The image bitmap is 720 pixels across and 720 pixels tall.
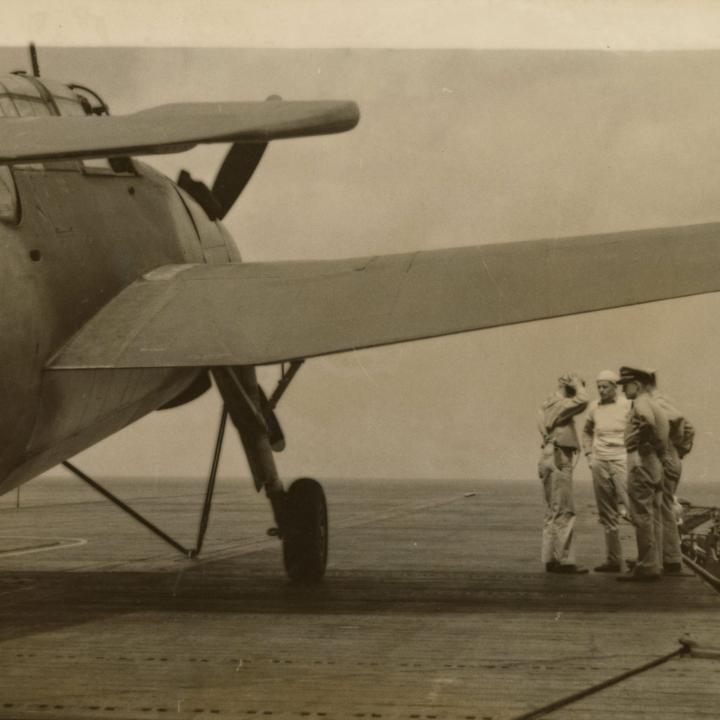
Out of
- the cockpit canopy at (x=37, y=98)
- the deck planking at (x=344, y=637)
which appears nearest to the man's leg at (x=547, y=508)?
the deck planking at (x=344, y=637)

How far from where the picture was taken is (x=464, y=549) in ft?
53.8

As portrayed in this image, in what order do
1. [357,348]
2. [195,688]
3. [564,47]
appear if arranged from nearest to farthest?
[195,688] < [357,348] < [564,47]

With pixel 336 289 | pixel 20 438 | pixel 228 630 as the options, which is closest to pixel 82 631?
pixel 228 630

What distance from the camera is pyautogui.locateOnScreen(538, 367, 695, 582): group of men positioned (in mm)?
12773

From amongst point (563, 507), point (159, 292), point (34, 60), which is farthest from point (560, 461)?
point (34, 60)

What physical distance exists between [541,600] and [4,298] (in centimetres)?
549

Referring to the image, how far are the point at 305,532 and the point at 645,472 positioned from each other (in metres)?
3.48

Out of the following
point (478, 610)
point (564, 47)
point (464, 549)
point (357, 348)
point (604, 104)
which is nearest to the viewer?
point (357, 348)

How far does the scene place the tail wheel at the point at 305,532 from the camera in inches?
481

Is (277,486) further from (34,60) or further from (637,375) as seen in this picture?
(34,60)

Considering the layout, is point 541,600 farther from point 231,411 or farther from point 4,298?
point 4,298

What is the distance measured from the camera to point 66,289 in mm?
8398

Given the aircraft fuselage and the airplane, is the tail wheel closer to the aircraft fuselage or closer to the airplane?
the aircraft fuselage

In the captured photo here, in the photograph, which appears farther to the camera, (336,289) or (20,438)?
(336,289)
